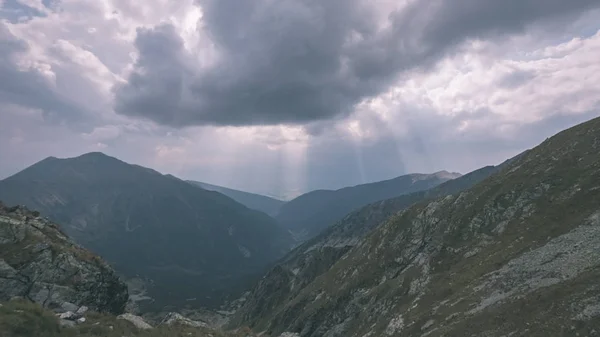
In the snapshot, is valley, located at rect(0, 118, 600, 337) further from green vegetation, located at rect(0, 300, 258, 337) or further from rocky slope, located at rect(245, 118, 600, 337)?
green vegetation, located at rect(0, 300, 258, 337)

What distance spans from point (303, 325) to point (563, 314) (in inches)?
3462

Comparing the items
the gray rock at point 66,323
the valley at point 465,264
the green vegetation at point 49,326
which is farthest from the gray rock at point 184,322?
the gray rock at point 66,323

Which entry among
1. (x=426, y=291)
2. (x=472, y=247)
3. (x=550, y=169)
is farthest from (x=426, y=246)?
(x=550, y=169)

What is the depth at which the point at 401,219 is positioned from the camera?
368 ft

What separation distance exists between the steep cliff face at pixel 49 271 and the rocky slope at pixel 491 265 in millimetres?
49153

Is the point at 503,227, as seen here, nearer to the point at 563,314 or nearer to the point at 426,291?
the point at 426,291

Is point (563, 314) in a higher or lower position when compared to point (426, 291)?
higher

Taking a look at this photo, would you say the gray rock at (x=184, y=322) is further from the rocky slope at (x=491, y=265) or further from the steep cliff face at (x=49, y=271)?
the rocky slope at (x=491, y=265)

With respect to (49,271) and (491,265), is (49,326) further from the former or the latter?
(491,265)

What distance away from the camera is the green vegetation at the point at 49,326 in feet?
87.4

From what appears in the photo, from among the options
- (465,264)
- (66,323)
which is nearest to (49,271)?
(66,323)

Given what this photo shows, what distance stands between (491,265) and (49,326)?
55.5 metres

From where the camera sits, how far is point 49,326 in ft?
94.4

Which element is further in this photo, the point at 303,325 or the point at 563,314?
the point at 303,325
